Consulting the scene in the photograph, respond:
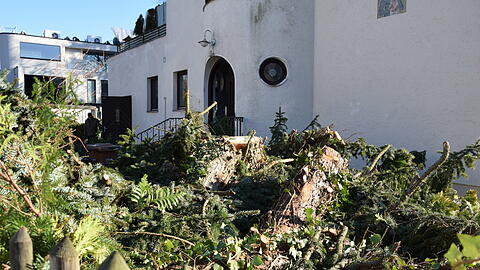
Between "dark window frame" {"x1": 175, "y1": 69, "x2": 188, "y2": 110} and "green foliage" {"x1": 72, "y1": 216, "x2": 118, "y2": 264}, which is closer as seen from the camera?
"green foliage" {"x1": 72, "y1": 216, "x2": 118, "y2": 264}

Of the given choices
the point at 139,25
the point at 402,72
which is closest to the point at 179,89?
the point at 139,25

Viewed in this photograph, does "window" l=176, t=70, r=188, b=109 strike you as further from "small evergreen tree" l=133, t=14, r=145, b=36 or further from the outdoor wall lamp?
"small evergreen tree" l=133, t=14, r=145, b=36

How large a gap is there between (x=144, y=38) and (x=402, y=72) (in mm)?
10676

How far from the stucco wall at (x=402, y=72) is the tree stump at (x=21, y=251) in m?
6.46

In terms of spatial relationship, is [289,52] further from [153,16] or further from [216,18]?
[153,16]

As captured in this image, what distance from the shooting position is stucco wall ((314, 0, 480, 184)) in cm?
632

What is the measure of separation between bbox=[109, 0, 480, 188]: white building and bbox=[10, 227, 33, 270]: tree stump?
6460mm

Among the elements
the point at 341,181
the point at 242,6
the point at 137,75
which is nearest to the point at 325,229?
the point at 341,181

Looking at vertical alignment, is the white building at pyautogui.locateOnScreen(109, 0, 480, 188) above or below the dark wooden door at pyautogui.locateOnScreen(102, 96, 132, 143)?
above

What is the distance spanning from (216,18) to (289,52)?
229 cm

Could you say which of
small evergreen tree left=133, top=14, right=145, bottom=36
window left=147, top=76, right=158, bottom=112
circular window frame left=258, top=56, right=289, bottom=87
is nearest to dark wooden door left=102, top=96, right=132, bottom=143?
window left=147, top=76, right=158, bottom=112

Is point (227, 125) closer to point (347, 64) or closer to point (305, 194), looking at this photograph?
point (347, 64)

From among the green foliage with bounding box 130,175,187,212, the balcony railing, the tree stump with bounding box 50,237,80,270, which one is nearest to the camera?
the tree stump with bounding box 50,237,80,270

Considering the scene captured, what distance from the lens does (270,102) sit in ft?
30.4
